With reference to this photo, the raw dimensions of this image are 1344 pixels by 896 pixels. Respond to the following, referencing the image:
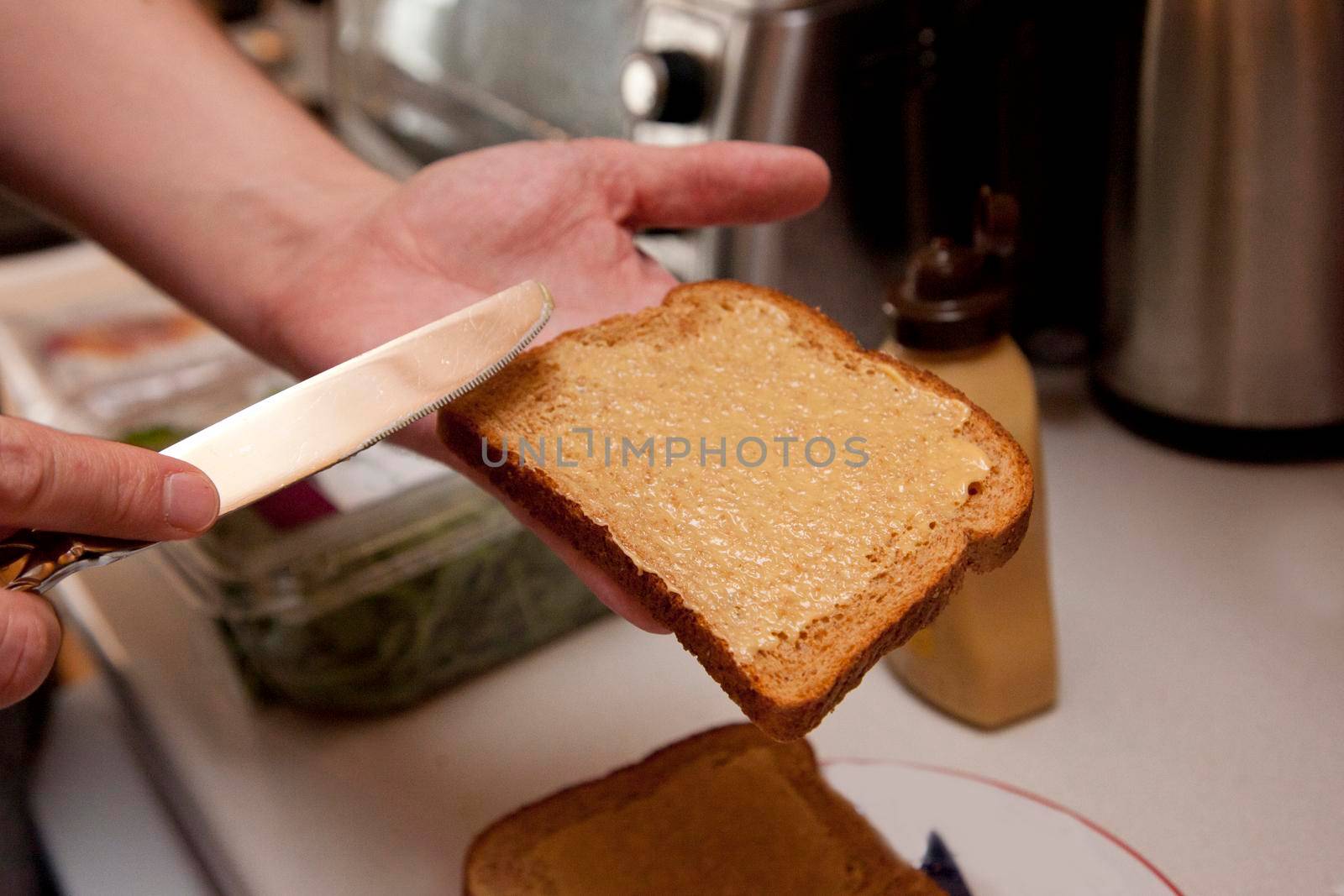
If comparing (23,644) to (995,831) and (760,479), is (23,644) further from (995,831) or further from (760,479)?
(995,831)

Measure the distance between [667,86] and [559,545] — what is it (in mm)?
634

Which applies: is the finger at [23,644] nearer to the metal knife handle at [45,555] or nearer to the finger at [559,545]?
the metal knife handle at [45,555]

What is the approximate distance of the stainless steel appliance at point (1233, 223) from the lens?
1.12 meters

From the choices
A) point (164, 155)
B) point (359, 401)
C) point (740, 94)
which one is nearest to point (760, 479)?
point (359, 401)

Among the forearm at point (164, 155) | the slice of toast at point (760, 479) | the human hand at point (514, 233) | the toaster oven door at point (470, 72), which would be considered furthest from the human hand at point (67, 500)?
the toaster oven door at point (470, 72)

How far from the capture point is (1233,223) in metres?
1.20

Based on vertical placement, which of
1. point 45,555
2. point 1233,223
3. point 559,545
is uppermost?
point 1233,223

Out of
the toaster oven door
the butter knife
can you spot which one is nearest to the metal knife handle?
the butter knife

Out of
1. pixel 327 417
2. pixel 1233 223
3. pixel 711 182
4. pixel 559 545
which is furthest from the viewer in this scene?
pixel 1233 223

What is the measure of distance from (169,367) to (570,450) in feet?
3.21

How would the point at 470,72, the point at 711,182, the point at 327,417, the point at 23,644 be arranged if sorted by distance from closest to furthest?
the point at 23,644 → the point at 327,417 → the point at 711,182 → the point at 470,72

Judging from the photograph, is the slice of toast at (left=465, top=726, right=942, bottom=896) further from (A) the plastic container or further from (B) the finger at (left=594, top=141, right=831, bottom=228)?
(B) the finger at (left=594, top=141, right=831, bottom=228)

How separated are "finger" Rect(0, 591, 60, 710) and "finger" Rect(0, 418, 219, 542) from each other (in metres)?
0.05

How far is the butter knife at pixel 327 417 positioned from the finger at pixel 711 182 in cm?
28
